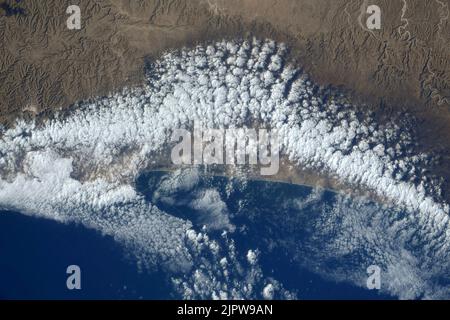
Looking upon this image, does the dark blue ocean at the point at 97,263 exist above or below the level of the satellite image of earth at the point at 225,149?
below

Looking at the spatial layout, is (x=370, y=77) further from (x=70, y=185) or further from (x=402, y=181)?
(x=70, y=185)

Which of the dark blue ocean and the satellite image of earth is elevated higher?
the satellite image of earth

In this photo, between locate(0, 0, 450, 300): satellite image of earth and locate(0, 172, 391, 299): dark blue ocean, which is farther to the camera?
locate(0, 0, 450, 300): satellite image of earth

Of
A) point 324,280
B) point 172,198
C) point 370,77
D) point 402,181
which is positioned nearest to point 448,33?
point 370,77
